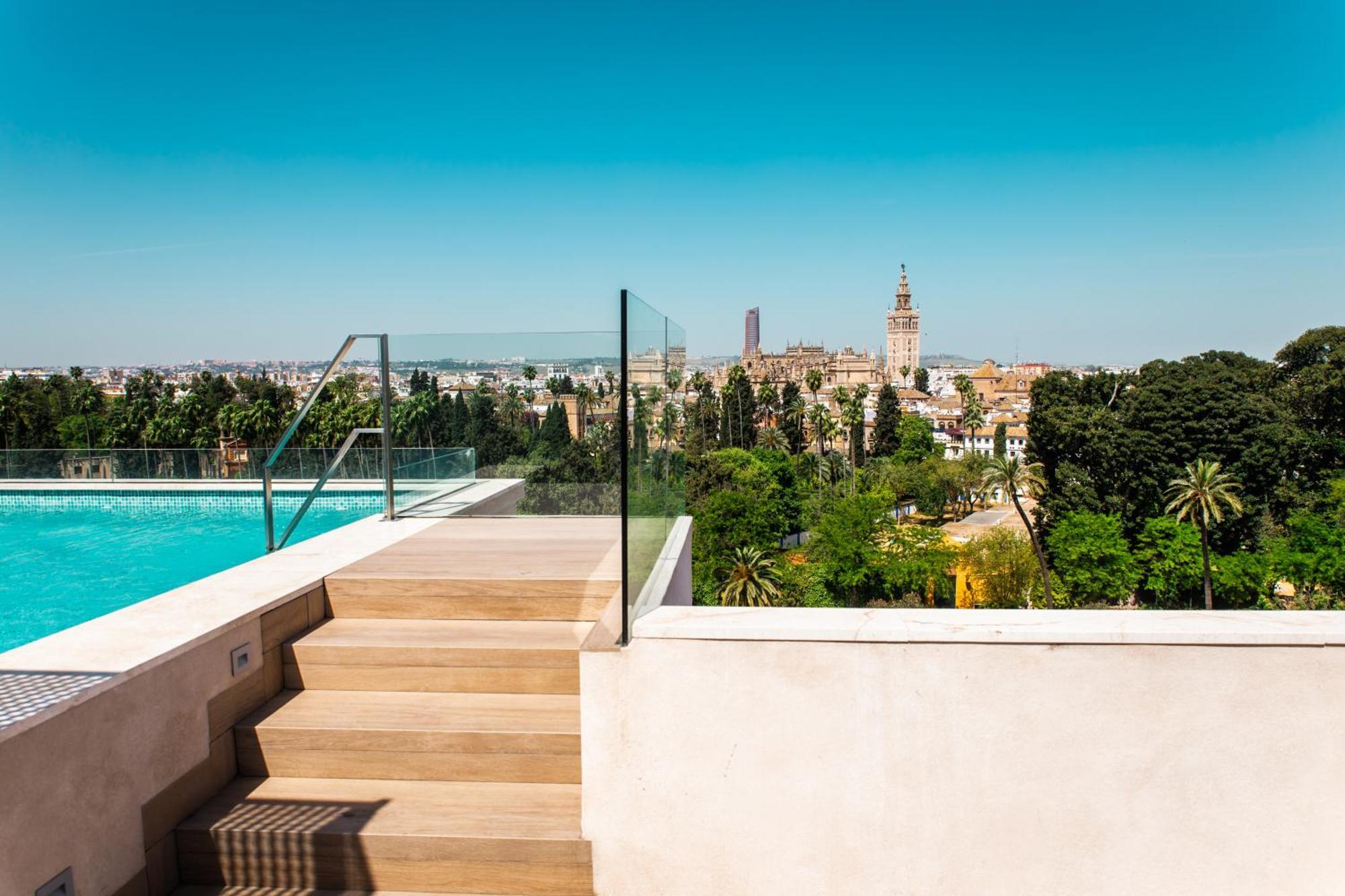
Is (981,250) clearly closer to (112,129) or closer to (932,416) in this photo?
(932,416)

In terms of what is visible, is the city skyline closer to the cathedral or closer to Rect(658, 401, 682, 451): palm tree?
Rect(658, 401, 682, 451): palm tree

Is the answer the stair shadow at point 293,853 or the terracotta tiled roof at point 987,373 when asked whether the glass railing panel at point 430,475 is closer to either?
the stair shadow at point 293,853

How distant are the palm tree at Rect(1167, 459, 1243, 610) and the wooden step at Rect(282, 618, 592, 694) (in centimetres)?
2993

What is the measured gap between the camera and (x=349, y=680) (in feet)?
8.48

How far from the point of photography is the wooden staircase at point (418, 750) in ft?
6.58

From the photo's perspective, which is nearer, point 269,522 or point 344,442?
point 269,522

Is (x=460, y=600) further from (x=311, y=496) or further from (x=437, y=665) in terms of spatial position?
(x=311, y=496)

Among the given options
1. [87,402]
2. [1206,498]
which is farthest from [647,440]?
[87,402]

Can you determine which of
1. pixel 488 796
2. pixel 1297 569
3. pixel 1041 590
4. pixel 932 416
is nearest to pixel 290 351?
pixel 1041 590

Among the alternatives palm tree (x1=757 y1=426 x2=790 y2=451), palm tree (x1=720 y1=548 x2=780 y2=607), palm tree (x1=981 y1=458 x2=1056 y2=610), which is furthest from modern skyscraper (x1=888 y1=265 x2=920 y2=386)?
palm tree (x1=720 y1=548 x2=780 y2=607)

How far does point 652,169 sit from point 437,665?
61801 millimetres

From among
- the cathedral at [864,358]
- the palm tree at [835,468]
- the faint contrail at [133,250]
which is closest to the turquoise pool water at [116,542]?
the faint contrail at [133,250]

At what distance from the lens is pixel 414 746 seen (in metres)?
2.28

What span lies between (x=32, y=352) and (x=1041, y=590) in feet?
154
